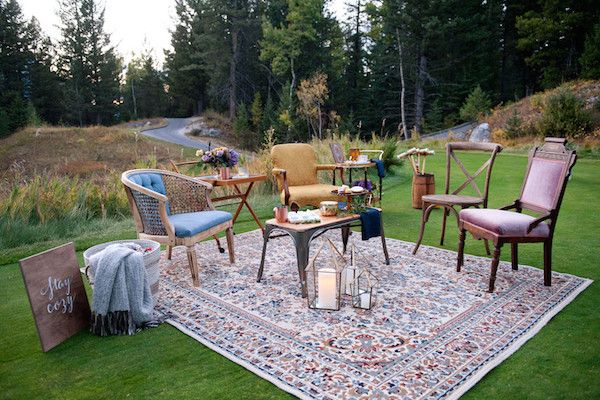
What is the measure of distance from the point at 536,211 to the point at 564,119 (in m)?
11.0

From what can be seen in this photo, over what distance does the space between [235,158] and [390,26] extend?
65.0ft

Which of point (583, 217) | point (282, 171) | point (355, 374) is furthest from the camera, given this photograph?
point (583, 217)

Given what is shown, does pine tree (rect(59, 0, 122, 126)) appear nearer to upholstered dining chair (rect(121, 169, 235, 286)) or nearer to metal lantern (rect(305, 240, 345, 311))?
upholstered dining chair (rect(121, 169, 235, 286))

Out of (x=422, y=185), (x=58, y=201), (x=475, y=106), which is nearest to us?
(x=58, y=201)

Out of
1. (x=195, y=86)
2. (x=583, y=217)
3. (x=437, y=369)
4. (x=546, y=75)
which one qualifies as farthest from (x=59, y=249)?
(x=195, y=86)

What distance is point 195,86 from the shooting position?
3272 cm

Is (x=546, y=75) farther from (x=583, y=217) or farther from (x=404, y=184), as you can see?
(x=583, y=217)

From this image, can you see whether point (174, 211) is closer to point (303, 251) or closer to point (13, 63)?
point (303, 251)

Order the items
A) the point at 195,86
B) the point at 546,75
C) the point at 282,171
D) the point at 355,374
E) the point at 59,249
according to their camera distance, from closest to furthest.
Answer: the point at 355,374
the point at 59,249
the point at 282,171
the point at 546,75
the point at 195,86

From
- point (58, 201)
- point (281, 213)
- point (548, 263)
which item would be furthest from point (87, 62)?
point (548, 263)

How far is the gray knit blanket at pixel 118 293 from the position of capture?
2547mm

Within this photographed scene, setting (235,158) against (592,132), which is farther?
(592,132)

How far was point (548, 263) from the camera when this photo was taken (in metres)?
3.09

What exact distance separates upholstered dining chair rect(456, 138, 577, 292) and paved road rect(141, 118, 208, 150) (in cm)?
1840
